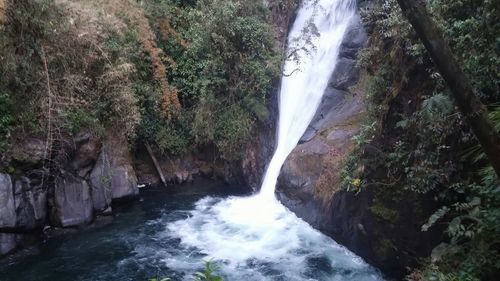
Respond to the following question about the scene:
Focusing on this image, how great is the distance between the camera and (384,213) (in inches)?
290

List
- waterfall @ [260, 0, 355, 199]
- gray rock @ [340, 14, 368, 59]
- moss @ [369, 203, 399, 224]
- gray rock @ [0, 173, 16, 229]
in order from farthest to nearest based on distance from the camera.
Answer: waterfall @ [260, 0, 355, 199] → gray rock @ [340, 14, 368, 59] → gray rock @ [0, 173, 16, 229] → moss @ [369, 203, 399, 224]

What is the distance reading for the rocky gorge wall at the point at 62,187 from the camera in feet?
27.3

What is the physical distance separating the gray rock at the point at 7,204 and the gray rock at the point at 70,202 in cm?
111

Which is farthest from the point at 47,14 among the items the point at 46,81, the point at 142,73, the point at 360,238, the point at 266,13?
the point at 360,238

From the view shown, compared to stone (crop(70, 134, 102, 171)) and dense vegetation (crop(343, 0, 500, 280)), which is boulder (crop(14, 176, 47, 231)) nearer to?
stone (crop(70, 134, 102, 171))

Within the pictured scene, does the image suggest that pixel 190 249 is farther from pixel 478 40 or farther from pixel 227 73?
pixel 478 40

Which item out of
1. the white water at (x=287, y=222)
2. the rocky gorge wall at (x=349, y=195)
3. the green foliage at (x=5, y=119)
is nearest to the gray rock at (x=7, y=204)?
the green foliage at (x=5, y=119)

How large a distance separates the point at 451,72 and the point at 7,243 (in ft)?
27.6

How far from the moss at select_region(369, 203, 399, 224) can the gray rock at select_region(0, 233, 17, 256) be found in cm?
690

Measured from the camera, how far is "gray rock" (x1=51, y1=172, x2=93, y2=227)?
9.34 meters

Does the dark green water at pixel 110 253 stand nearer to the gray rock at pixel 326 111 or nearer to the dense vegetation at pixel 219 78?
the dense vegetation at pixel 219 78

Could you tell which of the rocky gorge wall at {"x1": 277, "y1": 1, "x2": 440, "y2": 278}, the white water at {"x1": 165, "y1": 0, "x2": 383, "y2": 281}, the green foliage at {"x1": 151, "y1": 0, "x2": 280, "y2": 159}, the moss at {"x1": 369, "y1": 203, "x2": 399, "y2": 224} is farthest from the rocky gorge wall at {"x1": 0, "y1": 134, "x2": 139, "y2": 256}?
the moss at {"x1": 369, "y1": 203, "x2": 399, "y2": 224}

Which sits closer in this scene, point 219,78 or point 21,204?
point 21,204

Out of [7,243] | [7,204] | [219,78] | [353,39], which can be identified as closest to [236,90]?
[219,78]
